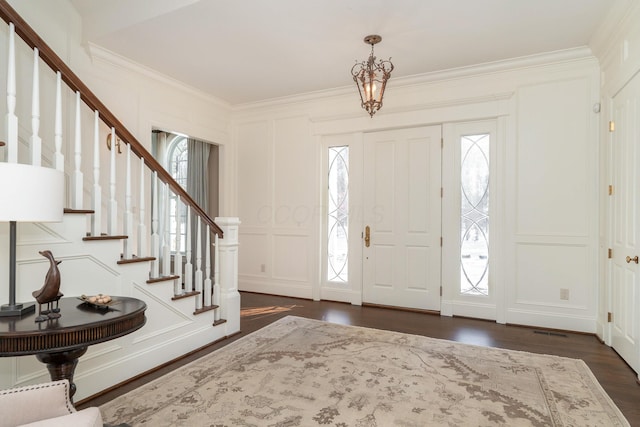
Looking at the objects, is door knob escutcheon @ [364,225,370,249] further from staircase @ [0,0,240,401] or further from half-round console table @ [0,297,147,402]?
half-round console table @ [0,297,147,402]

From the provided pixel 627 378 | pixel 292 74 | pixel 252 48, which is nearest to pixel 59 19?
pixel 252 48

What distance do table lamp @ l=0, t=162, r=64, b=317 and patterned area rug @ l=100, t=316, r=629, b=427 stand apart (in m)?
1.06

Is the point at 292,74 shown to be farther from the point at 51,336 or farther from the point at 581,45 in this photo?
the point at 51,336

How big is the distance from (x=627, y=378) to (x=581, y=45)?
310 centimetres

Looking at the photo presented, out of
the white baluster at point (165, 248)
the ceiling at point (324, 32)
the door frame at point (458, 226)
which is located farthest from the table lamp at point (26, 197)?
the door frame at point (458, 226)

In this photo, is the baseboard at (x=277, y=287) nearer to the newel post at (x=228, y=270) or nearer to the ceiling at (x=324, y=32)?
the newel post at (x=228, y=270)

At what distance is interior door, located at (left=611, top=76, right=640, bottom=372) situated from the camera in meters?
2.78

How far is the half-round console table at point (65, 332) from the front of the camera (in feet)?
4.96

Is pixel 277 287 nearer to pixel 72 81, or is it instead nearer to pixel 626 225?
pixel 72 81

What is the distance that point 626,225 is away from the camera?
300 centimetres

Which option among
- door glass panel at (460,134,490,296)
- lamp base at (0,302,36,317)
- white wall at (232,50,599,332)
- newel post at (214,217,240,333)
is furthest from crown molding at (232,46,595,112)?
lamp base at (0,302,36,317)

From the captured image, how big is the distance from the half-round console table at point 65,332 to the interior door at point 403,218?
3364 mm

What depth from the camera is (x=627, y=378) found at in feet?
8.75

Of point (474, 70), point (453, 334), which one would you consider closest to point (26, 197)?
point (453, 334)
